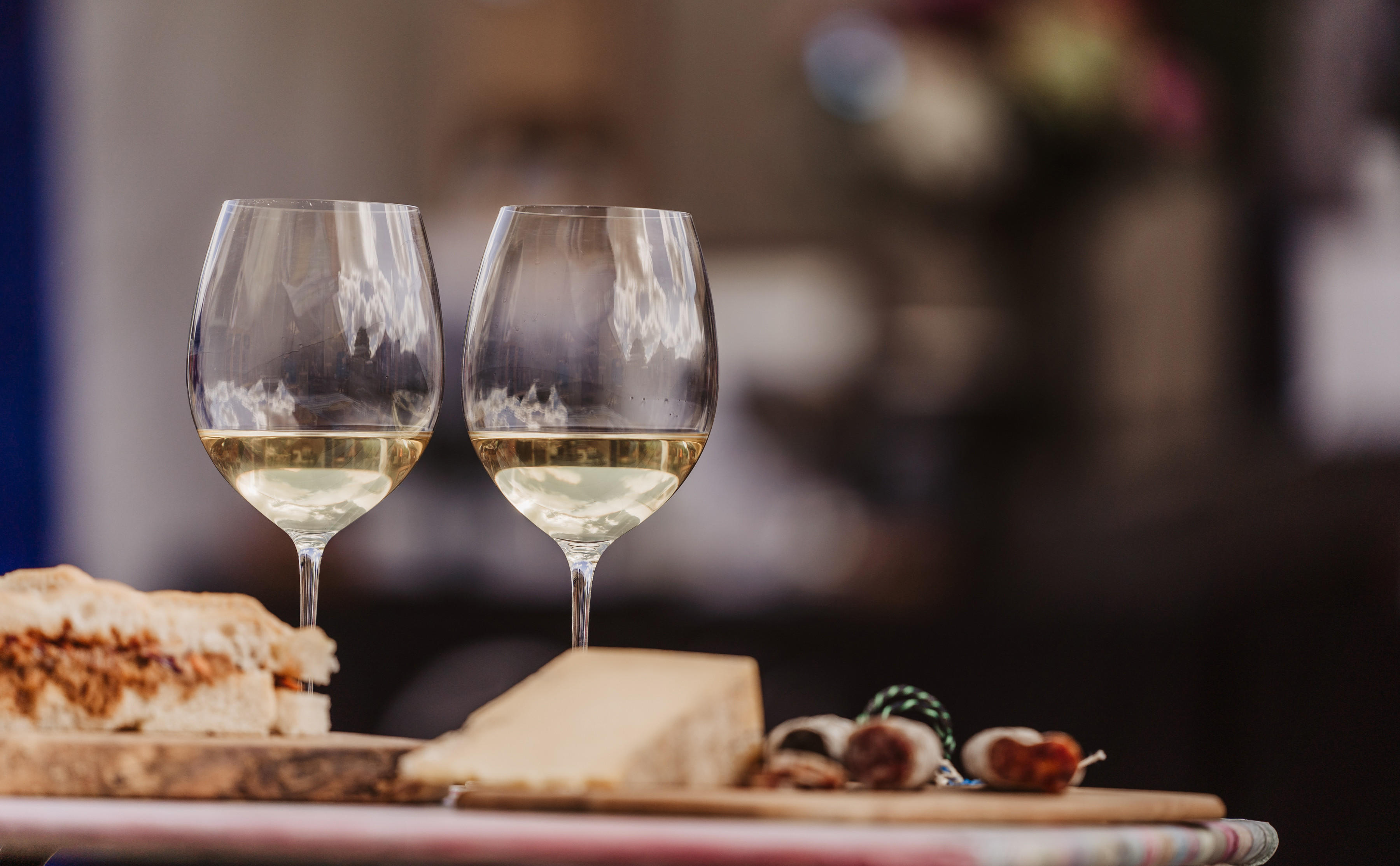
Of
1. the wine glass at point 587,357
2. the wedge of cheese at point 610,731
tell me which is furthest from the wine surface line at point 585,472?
the wedge of cheese at point 610,731

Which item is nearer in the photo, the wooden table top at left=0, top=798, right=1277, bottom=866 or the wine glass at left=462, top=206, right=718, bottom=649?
the wooden table top at left=0, top=798, right=1277, bottom=866

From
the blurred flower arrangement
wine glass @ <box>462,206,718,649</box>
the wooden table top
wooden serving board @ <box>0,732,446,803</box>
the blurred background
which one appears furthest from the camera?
the blurred flower arrangement

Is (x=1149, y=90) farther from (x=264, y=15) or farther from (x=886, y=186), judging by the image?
(x=264, y=15)

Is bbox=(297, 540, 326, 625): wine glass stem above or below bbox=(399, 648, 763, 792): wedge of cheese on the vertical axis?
above

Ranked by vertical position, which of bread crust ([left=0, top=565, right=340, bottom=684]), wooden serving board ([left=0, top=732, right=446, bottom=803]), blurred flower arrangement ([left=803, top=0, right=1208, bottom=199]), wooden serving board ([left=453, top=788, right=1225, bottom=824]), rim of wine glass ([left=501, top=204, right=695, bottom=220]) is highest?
blurred flower arrangement ([left=803, top=0, right=1208, bottom=199])

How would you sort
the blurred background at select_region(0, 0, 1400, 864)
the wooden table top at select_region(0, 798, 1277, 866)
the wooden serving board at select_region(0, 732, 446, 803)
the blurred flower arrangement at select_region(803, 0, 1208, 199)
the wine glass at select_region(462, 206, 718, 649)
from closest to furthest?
the wooden table top at select_region(0, 798, 1277, 866) < the wooden serving board at select_region(0, 732, 446, 803) < the wine glass at select_region(462, 206, 718, 649) < the blurred background at select_region(0, 0, 1400, 864) < the blurred flower arrangement at select_region(803, 0, 1208, 199)

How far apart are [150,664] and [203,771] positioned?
12 cm

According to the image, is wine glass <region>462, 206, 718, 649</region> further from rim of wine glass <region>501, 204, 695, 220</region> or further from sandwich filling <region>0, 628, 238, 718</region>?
sandwich filling <region>0, 628, 238, 718</region>

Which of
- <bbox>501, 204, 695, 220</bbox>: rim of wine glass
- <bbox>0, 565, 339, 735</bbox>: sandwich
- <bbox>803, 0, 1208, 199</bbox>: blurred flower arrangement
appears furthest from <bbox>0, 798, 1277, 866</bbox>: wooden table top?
<bbox>803, 0, 1208, 199</bbox>: blurred flower arrangement

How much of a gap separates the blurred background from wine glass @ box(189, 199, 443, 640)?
1624 millimetres

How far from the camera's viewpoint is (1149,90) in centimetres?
317

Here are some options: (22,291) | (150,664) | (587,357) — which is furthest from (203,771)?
(22,291)

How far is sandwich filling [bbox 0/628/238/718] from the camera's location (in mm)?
625

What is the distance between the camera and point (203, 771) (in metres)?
0.53
